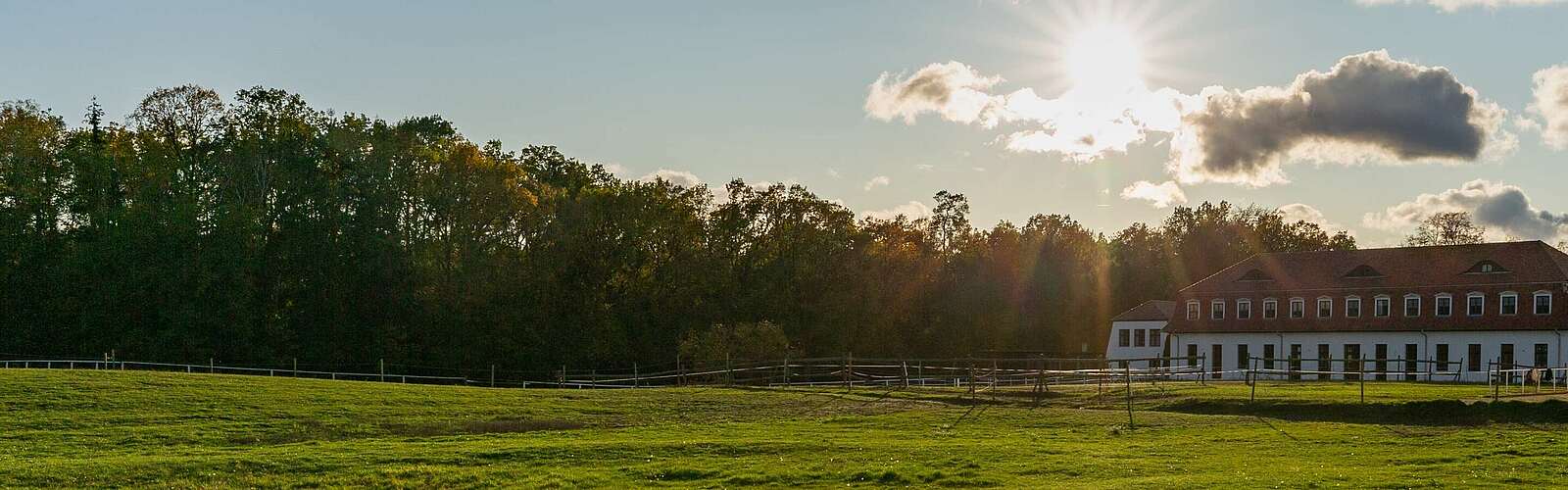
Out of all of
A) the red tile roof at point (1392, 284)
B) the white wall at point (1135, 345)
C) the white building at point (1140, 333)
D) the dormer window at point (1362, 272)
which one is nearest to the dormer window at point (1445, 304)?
the red tile roof at point (1392, 284)

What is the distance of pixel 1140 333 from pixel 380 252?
1914 inches

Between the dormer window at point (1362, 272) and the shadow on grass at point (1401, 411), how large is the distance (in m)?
39.4

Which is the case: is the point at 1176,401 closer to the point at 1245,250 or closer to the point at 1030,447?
the point at 1030,447

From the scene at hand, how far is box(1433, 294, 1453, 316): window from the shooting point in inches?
2995

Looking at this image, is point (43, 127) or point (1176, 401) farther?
point (43, 127)

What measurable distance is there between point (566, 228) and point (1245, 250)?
67.0 metres

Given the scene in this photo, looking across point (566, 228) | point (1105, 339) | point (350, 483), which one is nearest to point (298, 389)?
point (350, 483)

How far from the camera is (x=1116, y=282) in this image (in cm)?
12575

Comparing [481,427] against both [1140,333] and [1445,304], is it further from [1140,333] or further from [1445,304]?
[1140,333]

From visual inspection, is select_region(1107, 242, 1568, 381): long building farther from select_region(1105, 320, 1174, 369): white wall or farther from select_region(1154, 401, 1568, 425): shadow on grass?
select_region(1154, 401, 1568, 425): shadow on grass

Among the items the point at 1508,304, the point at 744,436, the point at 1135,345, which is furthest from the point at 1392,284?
the point at 744,436

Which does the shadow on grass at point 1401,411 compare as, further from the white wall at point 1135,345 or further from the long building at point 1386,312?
the white wall at point 1135,345

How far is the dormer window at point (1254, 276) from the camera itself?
85.4 metres

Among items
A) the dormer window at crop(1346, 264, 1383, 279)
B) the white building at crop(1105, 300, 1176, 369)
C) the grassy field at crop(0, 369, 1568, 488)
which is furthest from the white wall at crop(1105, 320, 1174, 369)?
the grassy field at crop(0, 369, 1568, 488)
